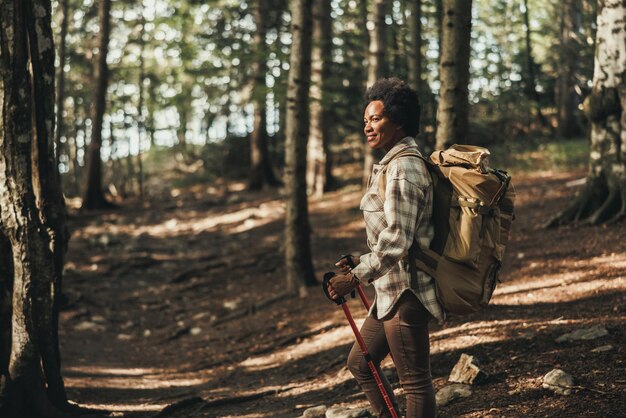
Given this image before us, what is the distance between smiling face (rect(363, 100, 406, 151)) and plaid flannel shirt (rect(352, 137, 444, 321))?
55 mm

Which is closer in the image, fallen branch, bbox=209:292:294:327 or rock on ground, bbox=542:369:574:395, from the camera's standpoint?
rock on ground, bbox=542:369:574:395

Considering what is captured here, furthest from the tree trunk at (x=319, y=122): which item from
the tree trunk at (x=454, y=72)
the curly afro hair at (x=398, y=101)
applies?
the curly afro hair at (x=398, y=101)

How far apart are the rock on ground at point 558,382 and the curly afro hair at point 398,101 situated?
249cm

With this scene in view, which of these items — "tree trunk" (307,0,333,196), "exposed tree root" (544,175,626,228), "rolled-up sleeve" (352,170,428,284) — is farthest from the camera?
"tree trunk" (307,0,333,196)

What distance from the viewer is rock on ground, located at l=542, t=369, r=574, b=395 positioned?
4.97 metres

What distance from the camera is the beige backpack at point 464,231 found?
3.51 m

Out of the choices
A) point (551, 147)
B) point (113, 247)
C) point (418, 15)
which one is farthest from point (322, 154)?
point (551, 147)

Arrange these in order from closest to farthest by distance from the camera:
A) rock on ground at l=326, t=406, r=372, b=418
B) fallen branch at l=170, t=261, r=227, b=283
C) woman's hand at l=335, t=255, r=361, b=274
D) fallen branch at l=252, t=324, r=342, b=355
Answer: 1. woman's hand at l=335, t=255, r=361, b=274
2. rock on ground at l=326, t=406, r=372, b=418
3. fallen branch at l=252, t=324, r=342, b=355
4. fallen branch at l=170, t=261, r=227, b=283

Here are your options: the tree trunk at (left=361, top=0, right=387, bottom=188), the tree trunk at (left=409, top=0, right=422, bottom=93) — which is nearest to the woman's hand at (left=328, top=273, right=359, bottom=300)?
the tree trunk at (left=361, top=0, right=387, bottom=188)

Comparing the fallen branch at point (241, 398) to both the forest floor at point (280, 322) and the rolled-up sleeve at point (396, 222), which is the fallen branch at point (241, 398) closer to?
the forest floor at point (280, 322)

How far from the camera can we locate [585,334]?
235 inches

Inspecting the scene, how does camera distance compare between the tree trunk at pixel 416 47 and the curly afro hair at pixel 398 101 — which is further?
the tree trunk at pixel 416 47

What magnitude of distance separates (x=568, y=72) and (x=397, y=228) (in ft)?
73.3

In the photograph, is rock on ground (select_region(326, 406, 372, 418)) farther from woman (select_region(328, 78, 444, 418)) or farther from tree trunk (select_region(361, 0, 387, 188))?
tree trunk (select_region(361, 0, 387, 188))
